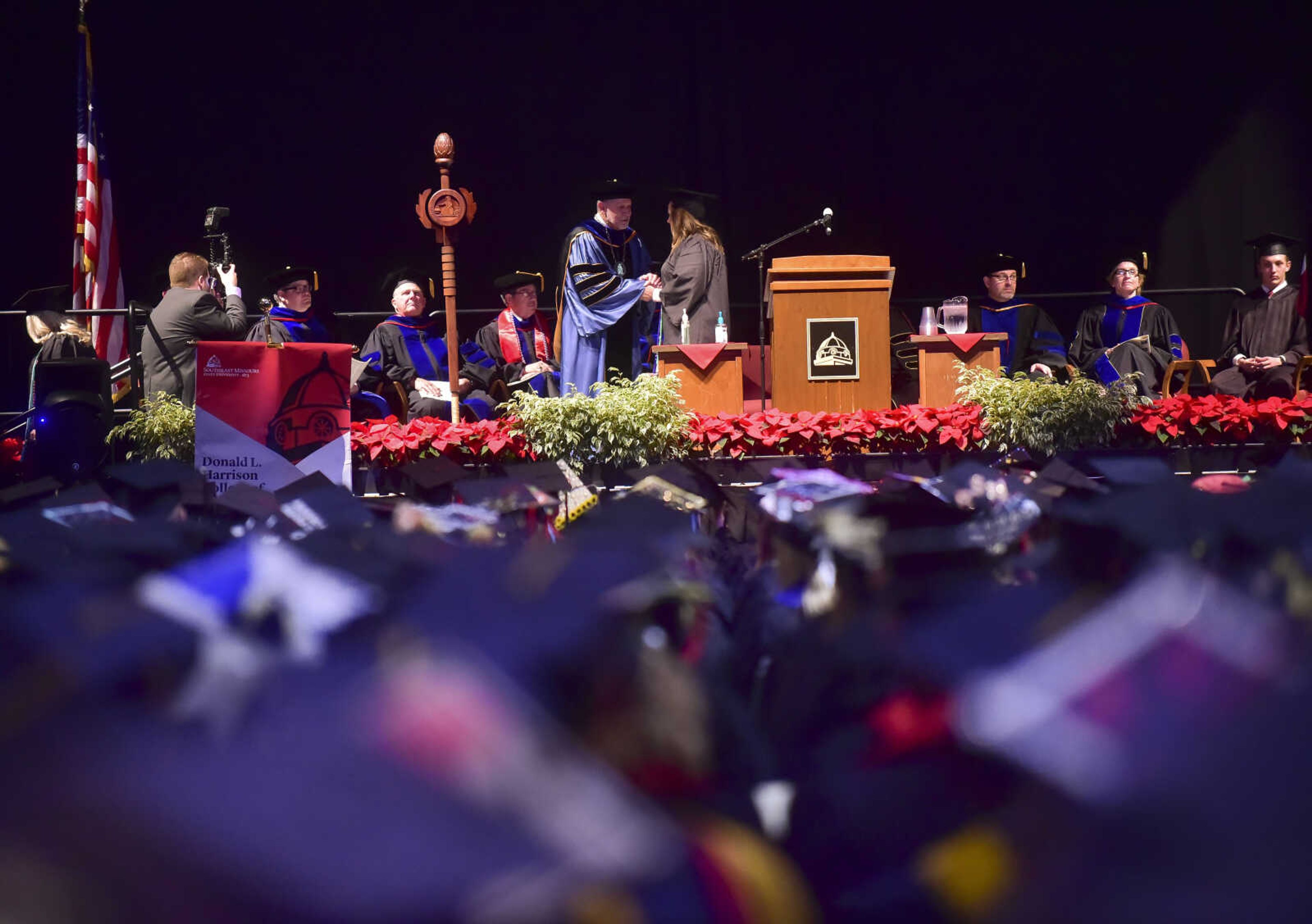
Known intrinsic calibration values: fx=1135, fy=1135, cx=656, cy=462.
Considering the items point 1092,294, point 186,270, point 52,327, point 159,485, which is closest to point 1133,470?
point 159,485

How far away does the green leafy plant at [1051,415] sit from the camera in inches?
201

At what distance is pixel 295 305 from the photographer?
6961 millimetres

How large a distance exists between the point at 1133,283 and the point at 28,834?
824cm

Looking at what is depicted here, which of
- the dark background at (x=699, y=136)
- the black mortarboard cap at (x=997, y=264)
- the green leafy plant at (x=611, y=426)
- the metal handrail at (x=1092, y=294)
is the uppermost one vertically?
the dark background at (x=699, y=136)

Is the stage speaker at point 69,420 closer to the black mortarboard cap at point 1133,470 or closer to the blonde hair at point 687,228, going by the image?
the blonde hair at point 687,228

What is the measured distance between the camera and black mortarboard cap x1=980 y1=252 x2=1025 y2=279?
25.7 feet

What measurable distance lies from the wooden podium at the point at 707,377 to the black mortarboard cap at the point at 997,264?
2.90 m

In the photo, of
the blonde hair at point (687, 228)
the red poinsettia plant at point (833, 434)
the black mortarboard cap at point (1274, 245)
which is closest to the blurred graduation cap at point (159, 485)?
the red poinsettia plant at point (833, 434)

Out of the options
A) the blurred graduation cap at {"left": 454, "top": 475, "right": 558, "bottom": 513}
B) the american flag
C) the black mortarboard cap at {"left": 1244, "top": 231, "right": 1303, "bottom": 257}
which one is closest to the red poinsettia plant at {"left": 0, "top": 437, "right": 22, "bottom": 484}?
the american flag

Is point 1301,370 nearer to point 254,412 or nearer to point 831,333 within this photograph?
point 831,333

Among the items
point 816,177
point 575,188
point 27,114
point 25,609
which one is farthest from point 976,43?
point 25,609

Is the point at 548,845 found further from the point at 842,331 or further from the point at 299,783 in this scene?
the point at 842,331

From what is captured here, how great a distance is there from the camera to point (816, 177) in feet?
30.1

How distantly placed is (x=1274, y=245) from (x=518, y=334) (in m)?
5.08
